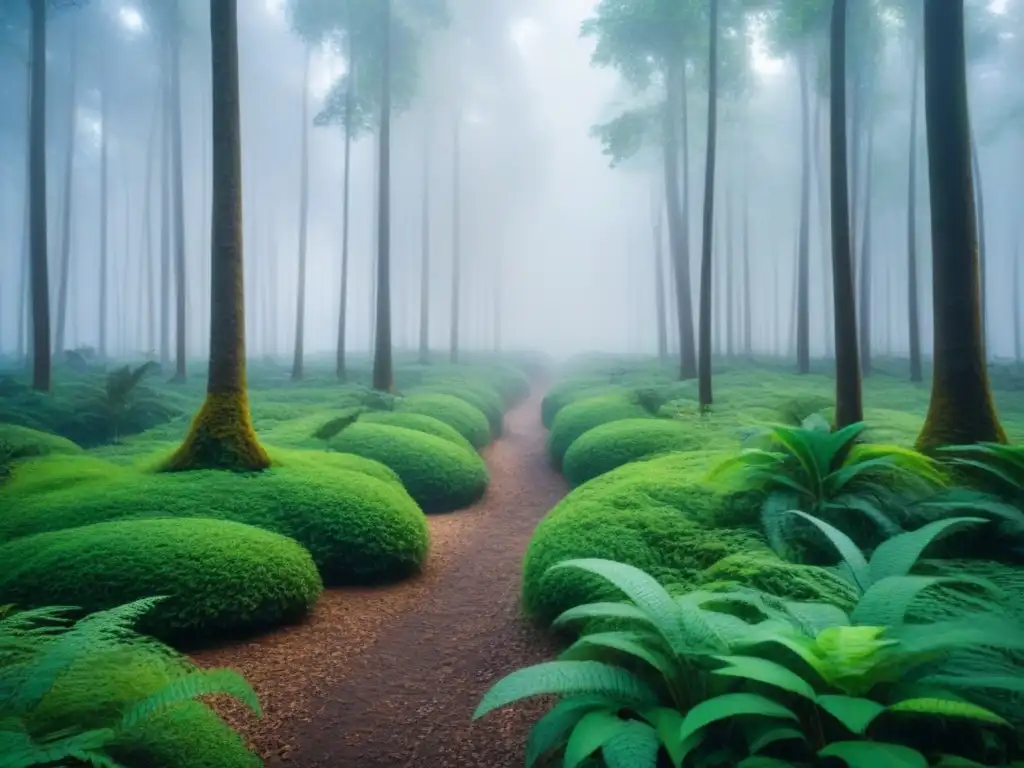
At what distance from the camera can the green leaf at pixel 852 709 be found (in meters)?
1.87

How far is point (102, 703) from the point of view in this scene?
2.55 m

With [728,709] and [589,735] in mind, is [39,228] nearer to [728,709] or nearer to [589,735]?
[589,735]

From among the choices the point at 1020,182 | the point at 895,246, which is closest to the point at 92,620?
the point at 895,246

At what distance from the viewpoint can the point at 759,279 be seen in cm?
5859

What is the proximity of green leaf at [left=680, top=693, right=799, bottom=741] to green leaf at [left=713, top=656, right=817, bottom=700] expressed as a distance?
76 millimetres

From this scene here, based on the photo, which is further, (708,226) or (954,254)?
(708,226)

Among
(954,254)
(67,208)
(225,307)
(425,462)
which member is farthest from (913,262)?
(67,208)

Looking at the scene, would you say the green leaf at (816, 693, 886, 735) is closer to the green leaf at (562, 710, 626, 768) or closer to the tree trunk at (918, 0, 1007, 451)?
the green leaf at (562, 710, 626, 768)

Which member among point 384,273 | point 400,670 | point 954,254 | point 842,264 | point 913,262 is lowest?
point 400,670

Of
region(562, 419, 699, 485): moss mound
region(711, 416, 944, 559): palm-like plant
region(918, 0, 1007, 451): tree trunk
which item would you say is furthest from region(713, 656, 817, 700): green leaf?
region(562, 419, 699, 485): moss mound

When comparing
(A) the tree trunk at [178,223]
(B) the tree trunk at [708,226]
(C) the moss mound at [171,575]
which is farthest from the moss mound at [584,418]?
(A) the tree trunk at [178,223]

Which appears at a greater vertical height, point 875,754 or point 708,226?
point 708,226

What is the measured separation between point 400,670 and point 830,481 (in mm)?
3736

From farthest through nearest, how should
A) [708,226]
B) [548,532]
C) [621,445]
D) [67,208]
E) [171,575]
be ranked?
[67,208], [708,226], [621,445], [548,532], [171,575]
